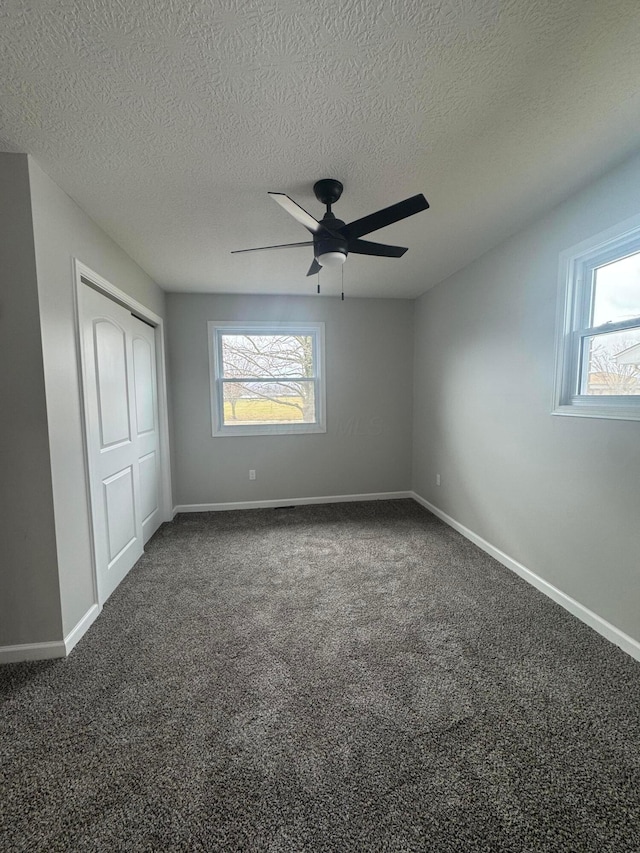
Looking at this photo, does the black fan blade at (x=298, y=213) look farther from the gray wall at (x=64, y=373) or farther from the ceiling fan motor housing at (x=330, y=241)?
the gray wall at (x=64, y=373)

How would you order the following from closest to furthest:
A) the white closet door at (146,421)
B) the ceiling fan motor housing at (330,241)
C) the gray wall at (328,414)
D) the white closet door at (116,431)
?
1. the ceiling fan motor housing at (330,241)
2. the white closet door at (116,431)
3. the white closet door at (146,421)
4. the gray wall at (328,414)

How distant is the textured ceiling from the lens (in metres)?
1.03

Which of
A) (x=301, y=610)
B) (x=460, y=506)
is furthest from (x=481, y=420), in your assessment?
(x=301, y=610)

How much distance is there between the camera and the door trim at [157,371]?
76.9 inches

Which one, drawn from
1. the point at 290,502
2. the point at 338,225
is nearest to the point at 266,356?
the point at 290,502

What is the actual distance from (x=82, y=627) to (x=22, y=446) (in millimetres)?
1081

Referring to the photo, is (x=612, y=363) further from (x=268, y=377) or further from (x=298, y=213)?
(x=268, y=377)

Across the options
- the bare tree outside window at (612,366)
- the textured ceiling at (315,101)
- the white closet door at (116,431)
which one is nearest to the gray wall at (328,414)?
the white closet door at (116,431)

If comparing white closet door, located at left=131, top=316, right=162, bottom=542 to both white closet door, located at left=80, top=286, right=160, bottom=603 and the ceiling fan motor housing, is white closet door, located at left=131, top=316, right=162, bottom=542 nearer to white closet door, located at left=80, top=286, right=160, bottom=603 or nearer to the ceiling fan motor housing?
white closet door, located at left=80, top=286, right=160, bottom=603

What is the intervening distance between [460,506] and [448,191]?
8.37ft

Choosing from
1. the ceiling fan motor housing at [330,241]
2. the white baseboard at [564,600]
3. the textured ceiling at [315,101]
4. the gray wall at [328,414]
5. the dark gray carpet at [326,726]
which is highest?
the textured ceiling at [315,101]

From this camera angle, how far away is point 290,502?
13.3 ft

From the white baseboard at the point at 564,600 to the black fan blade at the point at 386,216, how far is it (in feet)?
7.73

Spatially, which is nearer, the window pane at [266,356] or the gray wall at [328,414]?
the gray wall at [328,414]
